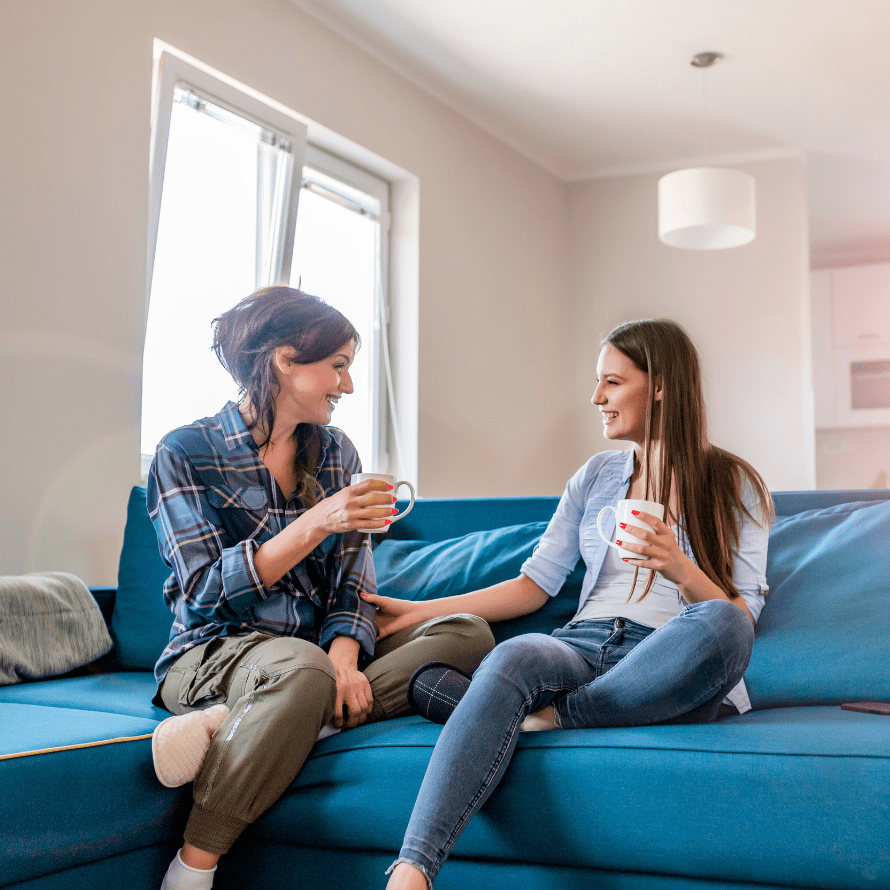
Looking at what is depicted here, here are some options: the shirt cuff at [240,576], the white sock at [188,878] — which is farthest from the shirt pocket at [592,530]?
the white sock at [188,878]

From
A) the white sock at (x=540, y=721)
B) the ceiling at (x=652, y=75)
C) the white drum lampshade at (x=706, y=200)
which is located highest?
the ceiling at (x=652, y=75)

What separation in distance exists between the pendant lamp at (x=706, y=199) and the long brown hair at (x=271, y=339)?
241cm

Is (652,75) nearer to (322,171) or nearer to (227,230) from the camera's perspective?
(322,171)

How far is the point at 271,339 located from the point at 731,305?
380cm

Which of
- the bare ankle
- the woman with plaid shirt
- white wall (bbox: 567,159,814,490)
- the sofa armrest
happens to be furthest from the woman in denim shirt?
white wall (bbox: 567,159,814,490)

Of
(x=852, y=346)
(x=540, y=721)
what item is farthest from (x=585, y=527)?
(x=852, y=346)

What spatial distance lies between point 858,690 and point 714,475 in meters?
0.44

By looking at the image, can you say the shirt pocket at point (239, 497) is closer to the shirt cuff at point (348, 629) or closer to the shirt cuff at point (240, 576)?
the shirt cuff at point (240, 576)

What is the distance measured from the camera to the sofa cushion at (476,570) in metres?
→ 1.87

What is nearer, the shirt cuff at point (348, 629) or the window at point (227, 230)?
the shirt cuff at point (348, 629)

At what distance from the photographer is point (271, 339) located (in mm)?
1714

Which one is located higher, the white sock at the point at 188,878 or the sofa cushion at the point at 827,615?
the sofa cushion at the point at 827,615

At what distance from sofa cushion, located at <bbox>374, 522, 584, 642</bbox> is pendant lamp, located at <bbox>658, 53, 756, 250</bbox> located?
218 centimetres

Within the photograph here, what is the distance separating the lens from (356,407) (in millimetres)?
3893
